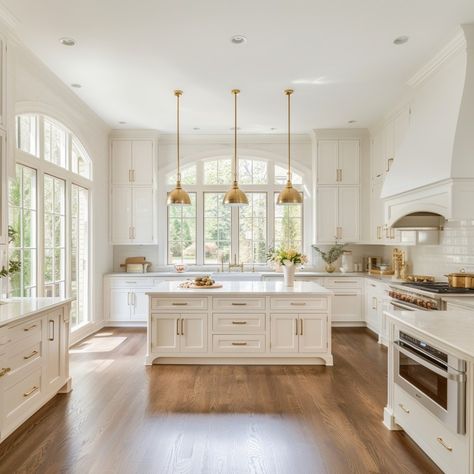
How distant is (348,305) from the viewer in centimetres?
562

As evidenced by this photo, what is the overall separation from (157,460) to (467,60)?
153 inches

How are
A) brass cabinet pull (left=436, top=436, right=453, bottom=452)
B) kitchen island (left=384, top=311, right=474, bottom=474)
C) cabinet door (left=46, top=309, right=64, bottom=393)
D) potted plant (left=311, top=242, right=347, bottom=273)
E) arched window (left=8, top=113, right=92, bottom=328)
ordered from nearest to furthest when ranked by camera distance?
1. kitchen island (left=384, top=311, right=474, bottom=474)
2. brass cabinet pull (left=436, top=436, right=453, bottom=452)
3. cabinet door (left=46, top=309, right=64, bottom=393)
4. arched window (left=8, top=113, right=92, bottom=328)
5. potted plant (left=311, top=242, right=347, bottom=273)

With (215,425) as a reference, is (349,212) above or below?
above

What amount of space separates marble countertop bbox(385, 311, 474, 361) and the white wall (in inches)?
130

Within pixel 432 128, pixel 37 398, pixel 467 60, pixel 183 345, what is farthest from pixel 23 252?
pixel 467 60

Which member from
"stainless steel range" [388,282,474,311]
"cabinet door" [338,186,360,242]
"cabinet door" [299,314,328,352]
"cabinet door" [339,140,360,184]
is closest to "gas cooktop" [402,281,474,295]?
"stainless steel range" [388,282,474,311]

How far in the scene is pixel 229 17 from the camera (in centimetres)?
288

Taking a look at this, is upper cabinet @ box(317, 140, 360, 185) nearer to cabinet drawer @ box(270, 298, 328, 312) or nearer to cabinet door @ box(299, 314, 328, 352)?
cabinet drawer @ box(270, 298, 328, 312)

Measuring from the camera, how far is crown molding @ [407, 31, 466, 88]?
309 centimetres

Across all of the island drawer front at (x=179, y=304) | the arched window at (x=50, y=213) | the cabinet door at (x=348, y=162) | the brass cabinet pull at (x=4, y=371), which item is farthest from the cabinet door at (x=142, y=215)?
the brass cabinet pull at (x=4, y=371)

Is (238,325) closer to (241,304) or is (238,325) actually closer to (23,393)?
(241,304)

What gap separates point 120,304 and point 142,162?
237 centimetres

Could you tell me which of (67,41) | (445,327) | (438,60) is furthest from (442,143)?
(67,41)

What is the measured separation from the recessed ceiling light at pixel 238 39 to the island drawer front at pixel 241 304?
2.58m
